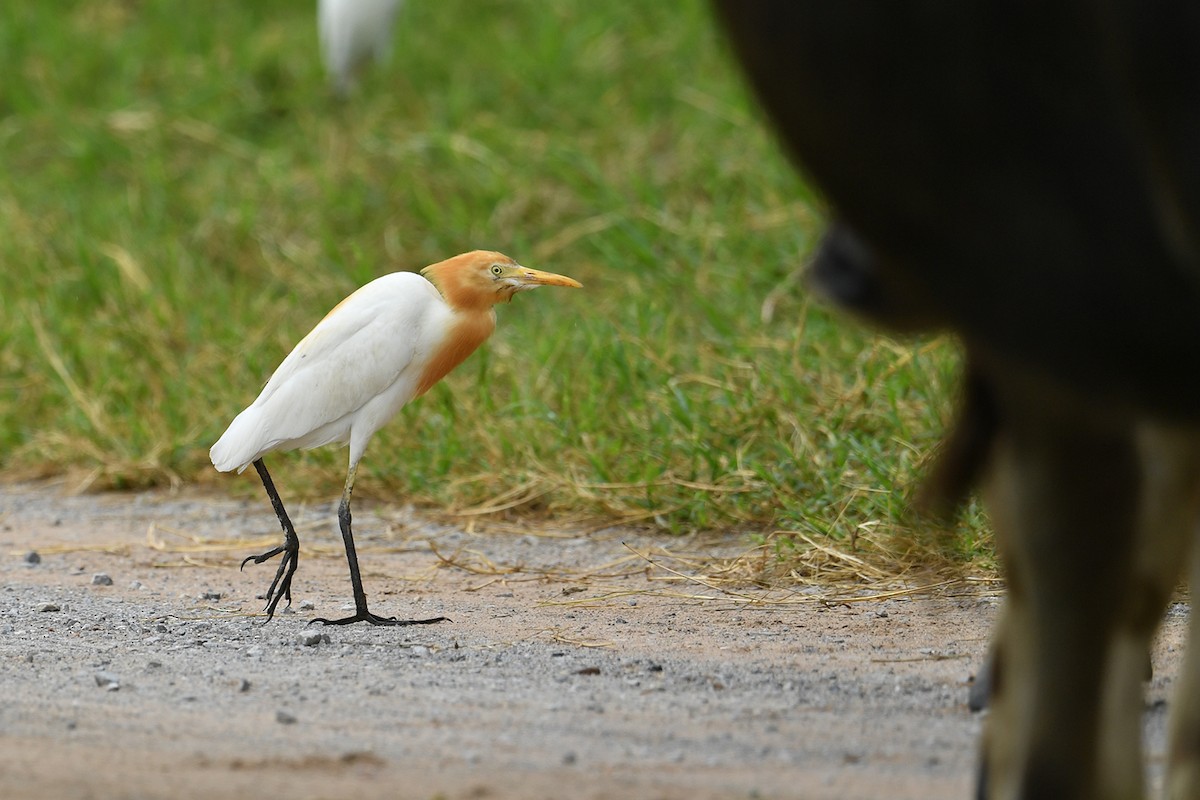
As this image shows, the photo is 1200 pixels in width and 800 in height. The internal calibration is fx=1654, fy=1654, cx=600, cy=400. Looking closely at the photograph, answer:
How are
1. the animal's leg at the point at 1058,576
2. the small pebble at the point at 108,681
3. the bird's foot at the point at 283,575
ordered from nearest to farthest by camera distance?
the animal's leg at the point at 1058,576 < the small pebble at the point at 108,681 < the bird's foot at the point at 283,575

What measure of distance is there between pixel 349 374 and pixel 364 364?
0.05 m

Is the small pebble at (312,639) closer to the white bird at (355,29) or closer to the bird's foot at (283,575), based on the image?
the bird's foot at (283,575)

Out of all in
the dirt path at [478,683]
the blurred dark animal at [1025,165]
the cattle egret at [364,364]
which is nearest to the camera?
the blurred dark animal at [1025,165]

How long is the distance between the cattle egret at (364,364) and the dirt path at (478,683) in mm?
425

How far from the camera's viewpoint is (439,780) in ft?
8.83

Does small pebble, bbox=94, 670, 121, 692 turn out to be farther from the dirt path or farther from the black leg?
the black leg

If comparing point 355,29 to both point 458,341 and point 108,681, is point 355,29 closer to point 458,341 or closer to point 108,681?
point 458,341

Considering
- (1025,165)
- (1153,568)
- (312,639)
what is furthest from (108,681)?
(1025,165)

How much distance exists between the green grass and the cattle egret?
97 cm

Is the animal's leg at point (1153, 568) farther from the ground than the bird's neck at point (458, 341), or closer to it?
closer to it

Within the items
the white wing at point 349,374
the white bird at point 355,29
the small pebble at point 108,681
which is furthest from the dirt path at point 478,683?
the white bird at point 355,29

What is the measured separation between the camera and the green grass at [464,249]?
5473 millimetres

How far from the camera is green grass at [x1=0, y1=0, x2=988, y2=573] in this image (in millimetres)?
5473

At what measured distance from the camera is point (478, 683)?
3426mm
